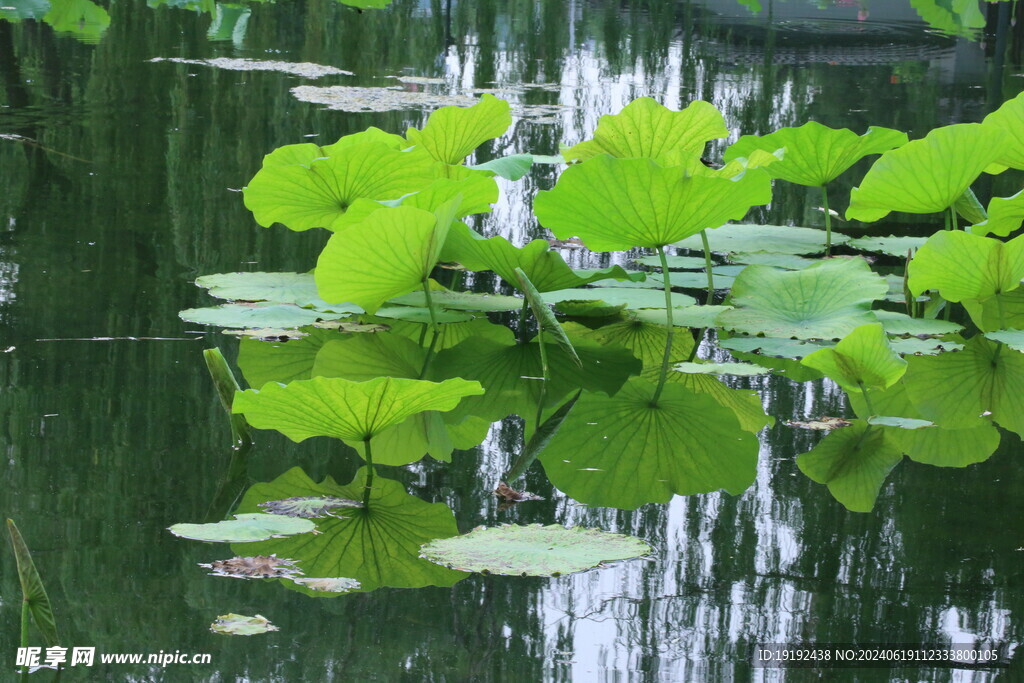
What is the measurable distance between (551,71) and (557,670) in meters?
4.47

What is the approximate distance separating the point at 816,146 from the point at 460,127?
710 millimetres

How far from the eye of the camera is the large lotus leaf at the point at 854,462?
131cm

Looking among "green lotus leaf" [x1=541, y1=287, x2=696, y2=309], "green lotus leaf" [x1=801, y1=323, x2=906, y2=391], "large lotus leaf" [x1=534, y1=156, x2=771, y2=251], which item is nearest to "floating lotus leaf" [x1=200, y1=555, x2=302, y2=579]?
"green lotus leaf" [x1=801, y1=323, x2=906, y2=391]

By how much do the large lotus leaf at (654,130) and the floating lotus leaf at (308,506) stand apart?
49.1 inches

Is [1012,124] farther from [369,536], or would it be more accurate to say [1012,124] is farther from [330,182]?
[369,536]

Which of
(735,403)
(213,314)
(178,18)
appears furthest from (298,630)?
(178,18)

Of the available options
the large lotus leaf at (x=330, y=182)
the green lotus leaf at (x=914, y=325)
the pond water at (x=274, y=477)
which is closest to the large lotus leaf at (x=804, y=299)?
the green lotus leaf at (x=914, y=325)

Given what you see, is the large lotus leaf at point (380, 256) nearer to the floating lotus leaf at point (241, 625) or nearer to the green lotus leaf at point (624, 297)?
the green lotus leaf at point (624, 297)

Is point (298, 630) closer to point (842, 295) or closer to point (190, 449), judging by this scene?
point (190, 449)

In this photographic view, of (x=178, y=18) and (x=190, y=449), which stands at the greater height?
(x=178, y=18)

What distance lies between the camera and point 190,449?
1.33 meters

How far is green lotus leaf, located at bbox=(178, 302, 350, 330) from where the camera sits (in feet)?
6.01

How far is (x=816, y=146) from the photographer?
2.32 metres

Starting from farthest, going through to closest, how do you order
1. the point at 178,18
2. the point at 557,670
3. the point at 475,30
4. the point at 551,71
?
1. the point at 475,30
2. the point at 178,18
3. the point at 551,71
4. the point at 557,670
